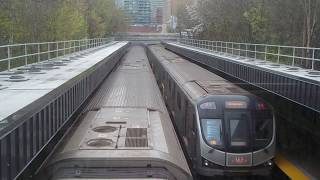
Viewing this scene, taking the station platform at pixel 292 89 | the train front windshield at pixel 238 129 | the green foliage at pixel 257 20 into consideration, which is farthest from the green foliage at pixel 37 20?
the train front windshield at pixel 238 129

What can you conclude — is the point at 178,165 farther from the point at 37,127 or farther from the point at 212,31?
the point at 212,31

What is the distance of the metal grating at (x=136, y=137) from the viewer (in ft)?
23.8

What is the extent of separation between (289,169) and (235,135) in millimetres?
1843

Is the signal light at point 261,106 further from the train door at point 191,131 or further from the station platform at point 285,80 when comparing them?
the train door at point 191,131

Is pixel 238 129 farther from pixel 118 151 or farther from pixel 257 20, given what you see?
pixel 257 20

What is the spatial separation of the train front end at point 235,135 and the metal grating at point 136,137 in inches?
190

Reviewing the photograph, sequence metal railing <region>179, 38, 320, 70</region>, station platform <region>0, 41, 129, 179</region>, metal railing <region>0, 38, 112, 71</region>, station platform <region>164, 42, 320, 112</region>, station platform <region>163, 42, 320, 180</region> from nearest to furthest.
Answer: station platform <region>0, 41, 129, 179</region> < station platform <region>164, 42, 320, 112</region> < station platform <region>163, 42, 320, 180</region> < metal railing <region>0, 38, 112, 71</region> < metal railing <region>179, 38, 320, 70</region>

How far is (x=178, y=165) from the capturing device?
6746 millimetres

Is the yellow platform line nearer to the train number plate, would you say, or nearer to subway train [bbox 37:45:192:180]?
the train number plate

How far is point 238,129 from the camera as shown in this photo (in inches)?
513

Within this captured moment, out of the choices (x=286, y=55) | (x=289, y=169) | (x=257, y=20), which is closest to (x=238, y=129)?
(x=289, y=169)

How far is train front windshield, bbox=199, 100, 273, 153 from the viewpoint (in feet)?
42.2

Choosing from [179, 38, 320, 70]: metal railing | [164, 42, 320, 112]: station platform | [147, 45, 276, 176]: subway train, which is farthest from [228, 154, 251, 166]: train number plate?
[179, 38, 320, 70]: metal railing

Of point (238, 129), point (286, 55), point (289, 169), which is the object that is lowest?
point (289, 169)
